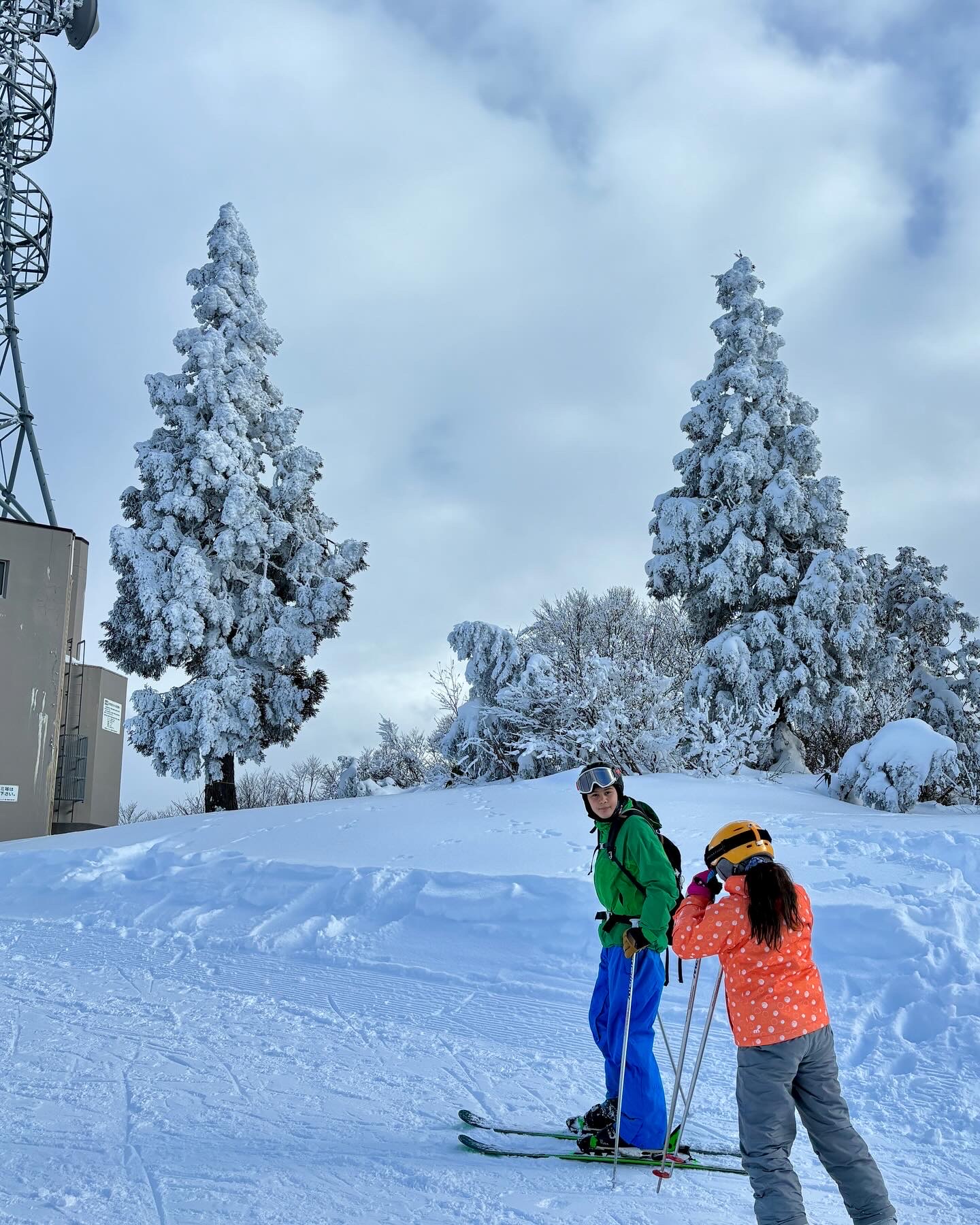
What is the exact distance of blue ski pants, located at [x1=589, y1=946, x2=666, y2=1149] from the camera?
428 cm

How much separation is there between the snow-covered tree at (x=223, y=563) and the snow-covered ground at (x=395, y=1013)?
7.16 metres

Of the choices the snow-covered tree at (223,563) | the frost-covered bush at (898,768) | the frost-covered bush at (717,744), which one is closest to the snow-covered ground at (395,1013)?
the frost-covered bush at (717,744)

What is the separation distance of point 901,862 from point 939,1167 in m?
4.59

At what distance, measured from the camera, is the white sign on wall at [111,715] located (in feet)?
62.3

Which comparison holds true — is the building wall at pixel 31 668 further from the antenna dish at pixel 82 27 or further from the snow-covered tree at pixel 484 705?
the antenna dish at pixel 82 27

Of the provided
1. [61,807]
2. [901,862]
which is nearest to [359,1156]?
[901,862]

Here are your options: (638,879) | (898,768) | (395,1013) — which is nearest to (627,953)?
(638,879)

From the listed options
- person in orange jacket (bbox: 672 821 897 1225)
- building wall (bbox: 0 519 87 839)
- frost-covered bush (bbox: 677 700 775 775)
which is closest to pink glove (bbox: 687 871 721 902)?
person in orange jacket (bbox: 672 821 897 1225)

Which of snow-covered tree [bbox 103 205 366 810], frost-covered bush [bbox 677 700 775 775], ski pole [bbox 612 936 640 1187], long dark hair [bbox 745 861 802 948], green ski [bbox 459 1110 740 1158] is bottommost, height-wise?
green ski [bbox 459 1110 740 1158]

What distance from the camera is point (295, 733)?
2042 cm

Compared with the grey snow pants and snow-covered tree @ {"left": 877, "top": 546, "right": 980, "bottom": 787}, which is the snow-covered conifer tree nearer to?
snow-covered tree @ {"left": 877, "top": 546, "right": 980, "bottom": 787}

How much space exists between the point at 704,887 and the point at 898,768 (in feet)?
33.8

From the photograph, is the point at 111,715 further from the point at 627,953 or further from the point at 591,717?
the point at 627,953

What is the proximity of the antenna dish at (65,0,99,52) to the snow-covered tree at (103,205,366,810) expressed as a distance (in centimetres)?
949
